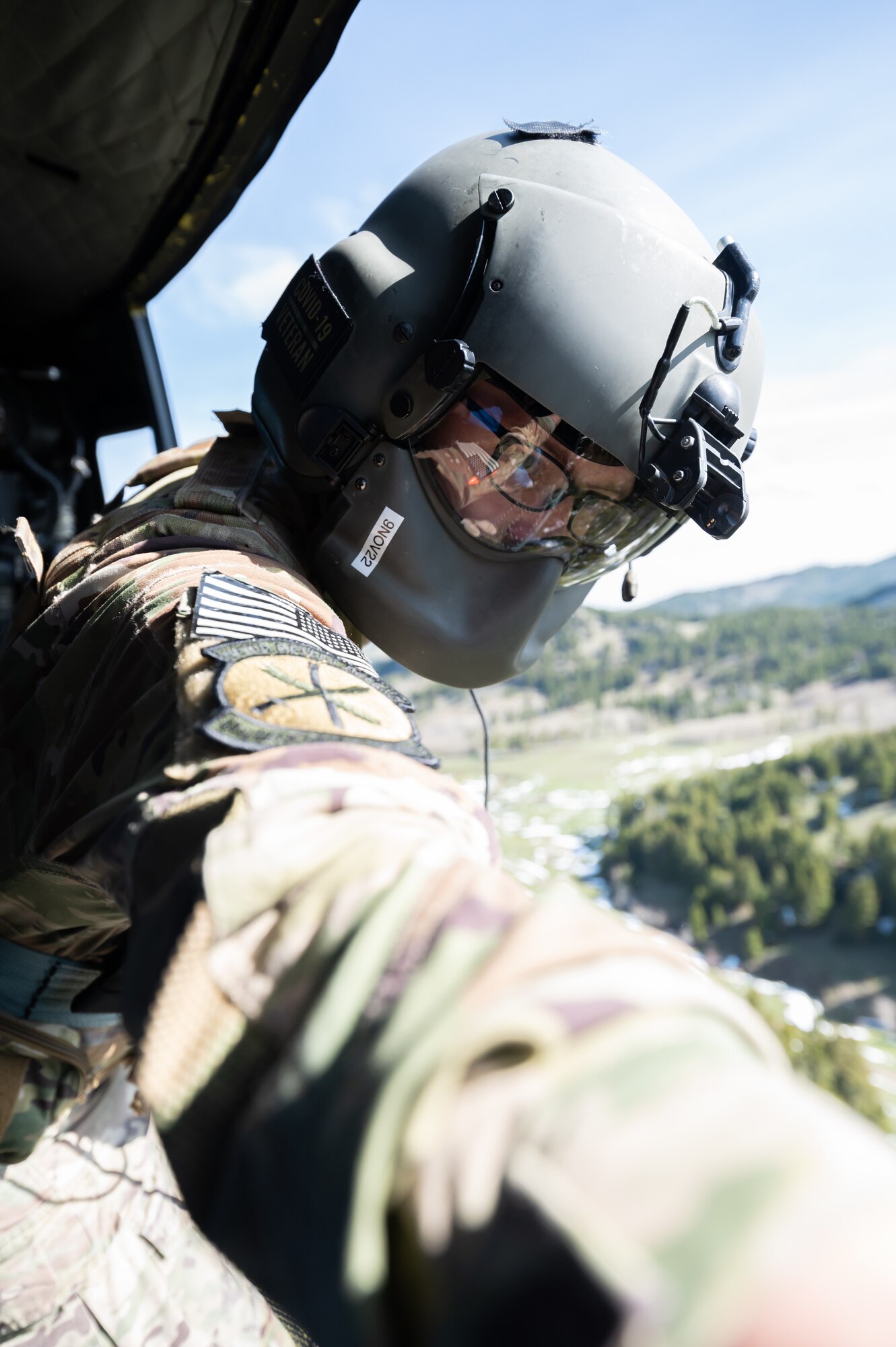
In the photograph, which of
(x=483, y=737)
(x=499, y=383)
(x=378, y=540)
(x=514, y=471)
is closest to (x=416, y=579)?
(x=378, y=540)

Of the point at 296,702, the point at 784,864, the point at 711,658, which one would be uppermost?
the point at 296,702

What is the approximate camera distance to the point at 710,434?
1.74 m

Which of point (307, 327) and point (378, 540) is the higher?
point (307, 327)

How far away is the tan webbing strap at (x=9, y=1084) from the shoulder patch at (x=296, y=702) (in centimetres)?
110

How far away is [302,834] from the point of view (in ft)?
1.99

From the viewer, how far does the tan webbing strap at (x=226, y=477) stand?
4.56 ft

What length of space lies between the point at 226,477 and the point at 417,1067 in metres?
1.28

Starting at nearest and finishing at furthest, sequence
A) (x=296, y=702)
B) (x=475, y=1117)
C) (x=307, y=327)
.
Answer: (x=475, y=1117)
(x=296, y=702)
(x=307, y=327)

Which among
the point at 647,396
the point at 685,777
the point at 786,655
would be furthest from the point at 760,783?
the point at 647,396

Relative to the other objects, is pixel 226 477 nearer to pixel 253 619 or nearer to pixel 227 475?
pixel 227 475

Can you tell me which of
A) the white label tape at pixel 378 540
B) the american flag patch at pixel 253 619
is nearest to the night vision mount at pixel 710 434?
the white label tape at pixel 378 540

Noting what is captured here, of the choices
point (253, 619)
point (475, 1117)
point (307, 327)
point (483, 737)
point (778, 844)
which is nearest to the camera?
point (475, 1117)

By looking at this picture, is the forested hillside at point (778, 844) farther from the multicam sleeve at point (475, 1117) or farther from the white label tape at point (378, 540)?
the multicam sleeve at point (475, 1117)

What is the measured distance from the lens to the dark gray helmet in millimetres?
1622
